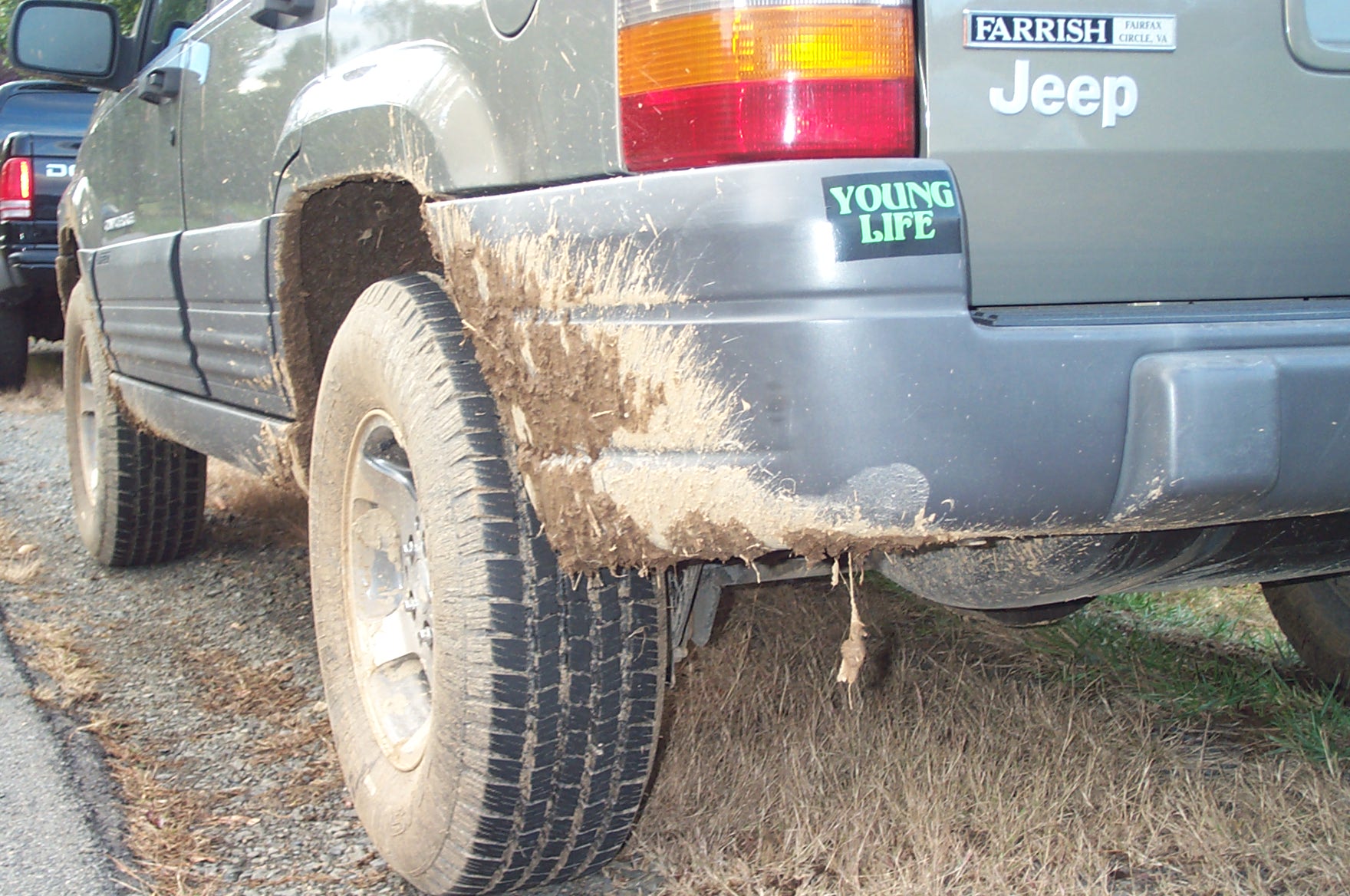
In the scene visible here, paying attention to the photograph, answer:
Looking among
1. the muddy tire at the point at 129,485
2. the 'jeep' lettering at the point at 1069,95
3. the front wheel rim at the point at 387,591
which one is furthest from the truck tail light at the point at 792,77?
the muddy tire at the point at 129,485

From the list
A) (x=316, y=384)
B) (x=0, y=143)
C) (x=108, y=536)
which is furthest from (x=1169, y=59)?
(x=0, y=143)

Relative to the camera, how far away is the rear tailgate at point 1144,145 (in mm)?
1430

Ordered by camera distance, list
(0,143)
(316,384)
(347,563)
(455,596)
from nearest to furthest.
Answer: (455,596)
(347,563)
(316,384)
(0,143)

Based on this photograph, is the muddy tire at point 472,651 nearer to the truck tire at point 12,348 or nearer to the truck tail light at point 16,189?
the truck tail light at point 16,189

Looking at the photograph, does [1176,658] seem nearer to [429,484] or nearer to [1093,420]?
[1093,420]

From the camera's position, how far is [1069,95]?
4.76ft

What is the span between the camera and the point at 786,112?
4.56 feet

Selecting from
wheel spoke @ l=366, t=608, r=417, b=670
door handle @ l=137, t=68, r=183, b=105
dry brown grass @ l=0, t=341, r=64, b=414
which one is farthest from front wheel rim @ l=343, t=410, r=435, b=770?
dry brown grass @ l=0, t=341, r=64, b=414

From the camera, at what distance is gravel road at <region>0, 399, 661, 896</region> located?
2.21 meters

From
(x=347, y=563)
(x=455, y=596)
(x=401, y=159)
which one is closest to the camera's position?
(x=455, y=596)

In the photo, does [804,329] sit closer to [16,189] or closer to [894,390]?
[894,390]

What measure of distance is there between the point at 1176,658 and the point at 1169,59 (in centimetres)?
189

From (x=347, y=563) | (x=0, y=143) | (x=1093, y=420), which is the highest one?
(x=0, y=143)

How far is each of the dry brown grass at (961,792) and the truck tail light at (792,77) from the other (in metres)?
1.19
